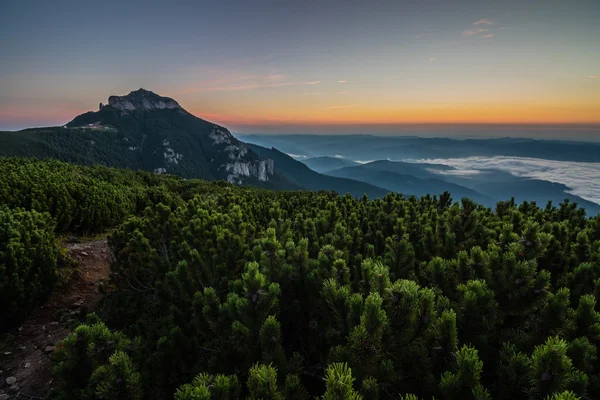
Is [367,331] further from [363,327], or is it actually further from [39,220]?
[39,220]

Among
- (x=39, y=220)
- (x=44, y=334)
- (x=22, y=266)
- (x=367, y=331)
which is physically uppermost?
(x=367, y=331)

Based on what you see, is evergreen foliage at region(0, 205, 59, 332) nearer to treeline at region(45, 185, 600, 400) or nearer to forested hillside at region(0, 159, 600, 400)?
forested hillside at region(0, 159, 600, 400)

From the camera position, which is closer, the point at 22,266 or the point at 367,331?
the point at 367,331

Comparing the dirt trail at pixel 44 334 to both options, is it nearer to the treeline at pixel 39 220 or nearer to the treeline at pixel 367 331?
the treeline at pixel 39 220

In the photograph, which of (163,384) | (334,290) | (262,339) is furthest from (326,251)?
(163,384)

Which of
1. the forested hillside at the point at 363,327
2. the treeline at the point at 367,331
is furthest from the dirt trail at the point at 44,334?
the treeline at the point at 367,331

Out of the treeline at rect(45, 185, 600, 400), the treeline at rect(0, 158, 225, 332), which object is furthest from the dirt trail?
the treeline at rect(45, 185, 600, 400)

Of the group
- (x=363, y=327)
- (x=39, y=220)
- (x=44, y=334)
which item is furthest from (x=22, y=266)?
(x=363, y=327)

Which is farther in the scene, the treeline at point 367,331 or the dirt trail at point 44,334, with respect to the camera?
the dirt trail at point 44,334

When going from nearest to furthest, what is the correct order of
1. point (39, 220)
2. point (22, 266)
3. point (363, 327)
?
point (363, 327)
point (22, 266)
point (39, 220)
